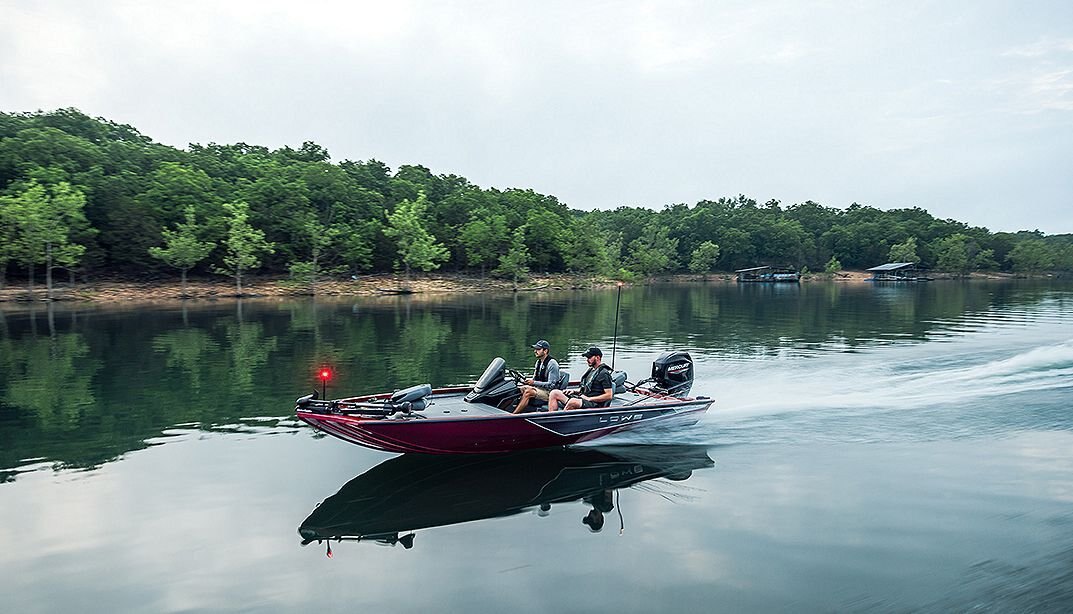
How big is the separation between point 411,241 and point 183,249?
1005 inches

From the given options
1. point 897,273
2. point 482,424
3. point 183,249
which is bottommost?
point 482,424

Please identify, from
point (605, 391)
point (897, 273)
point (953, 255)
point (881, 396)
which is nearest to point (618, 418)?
point (605, 391)

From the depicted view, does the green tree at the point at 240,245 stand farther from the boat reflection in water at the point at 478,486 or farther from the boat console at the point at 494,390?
the boat reflection in water at the point at 478,486

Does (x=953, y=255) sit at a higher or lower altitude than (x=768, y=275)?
higher

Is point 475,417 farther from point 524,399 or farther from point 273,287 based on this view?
point 273,287

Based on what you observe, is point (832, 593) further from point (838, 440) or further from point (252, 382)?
point (252, 382)

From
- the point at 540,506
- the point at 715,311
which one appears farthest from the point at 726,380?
the point at 715,311

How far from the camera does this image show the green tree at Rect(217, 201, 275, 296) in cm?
6688

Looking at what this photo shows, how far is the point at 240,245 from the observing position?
66625 millimetres

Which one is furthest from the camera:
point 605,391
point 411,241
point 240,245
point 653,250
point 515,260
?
point 653,250

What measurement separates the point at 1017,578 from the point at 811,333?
1086 inches

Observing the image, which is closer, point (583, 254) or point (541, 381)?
point (541, 381)

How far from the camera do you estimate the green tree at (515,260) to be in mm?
Answer: 85938

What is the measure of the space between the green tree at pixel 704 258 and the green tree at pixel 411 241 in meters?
64.6
